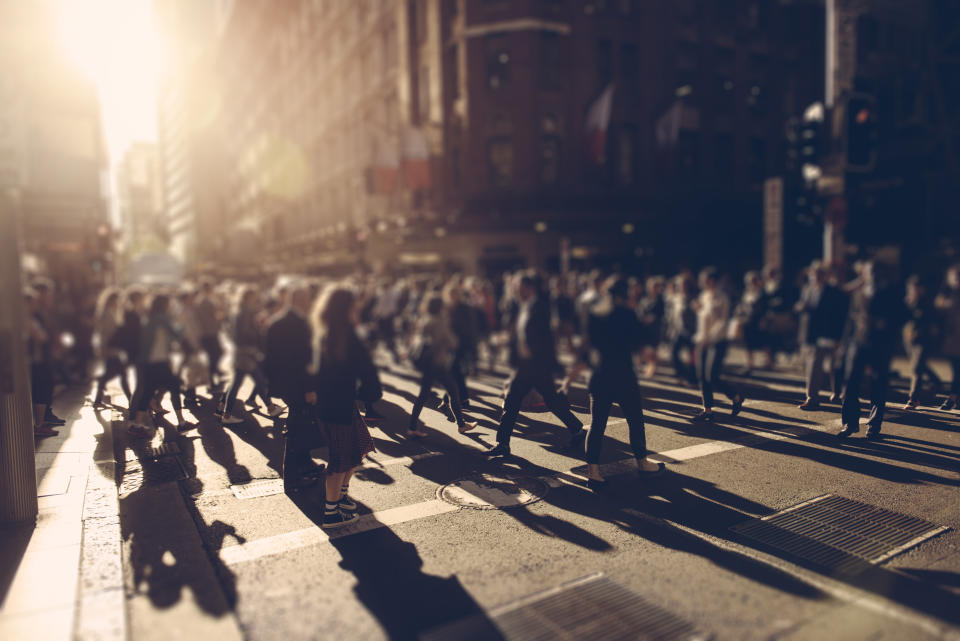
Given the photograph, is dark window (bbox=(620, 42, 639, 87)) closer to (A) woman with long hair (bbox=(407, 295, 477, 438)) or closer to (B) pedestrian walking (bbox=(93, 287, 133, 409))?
(A) woman with long hair (bbox=(407, 295, 477, 438))

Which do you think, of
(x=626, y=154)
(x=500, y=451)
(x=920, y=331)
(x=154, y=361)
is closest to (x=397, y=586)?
(x=500, y=451)

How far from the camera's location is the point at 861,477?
595 centimetres

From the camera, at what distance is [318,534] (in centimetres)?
489

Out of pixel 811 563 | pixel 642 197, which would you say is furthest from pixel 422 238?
pixel 811 563

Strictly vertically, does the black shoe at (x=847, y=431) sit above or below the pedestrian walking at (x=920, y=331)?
below

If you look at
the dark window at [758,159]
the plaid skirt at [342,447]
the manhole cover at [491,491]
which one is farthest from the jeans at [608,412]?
the dark window at [758,159]

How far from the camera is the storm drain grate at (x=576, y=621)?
11.4 ft

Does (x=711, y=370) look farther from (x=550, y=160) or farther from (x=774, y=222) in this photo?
(x=550, y=160)

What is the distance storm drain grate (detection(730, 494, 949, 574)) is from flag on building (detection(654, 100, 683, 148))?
22072 mm

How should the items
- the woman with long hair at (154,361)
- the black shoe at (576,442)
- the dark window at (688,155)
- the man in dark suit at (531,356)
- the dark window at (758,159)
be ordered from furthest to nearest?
the dark window at (758,159), the dark window at (688,155), the woman with long hair at (154,361), the black shoe at (576,442), the man in dark suit at (531,356)

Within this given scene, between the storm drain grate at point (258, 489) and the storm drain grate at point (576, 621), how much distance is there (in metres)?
2.86

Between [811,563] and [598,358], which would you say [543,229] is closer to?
[598,358]

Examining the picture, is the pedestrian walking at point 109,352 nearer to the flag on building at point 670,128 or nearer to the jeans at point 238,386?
the jeans at point 238,386

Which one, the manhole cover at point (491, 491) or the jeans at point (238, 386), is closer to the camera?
the manhole cover at point (491, 491)
